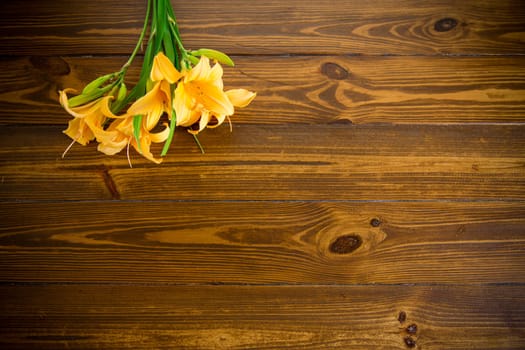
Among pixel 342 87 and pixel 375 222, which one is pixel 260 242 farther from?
pixel 342 87

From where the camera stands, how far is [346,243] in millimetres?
897

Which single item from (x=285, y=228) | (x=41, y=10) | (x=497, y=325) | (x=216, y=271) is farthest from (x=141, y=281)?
(x=497, y=325)

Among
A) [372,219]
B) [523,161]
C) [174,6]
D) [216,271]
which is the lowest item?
[216,271]

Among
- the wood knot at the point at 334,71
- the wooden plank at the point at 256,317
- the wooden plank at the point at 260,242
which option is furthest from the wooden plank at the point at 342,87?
the wooden plank at the point at 256,317

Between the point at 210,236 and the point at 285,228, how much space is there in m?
0.14

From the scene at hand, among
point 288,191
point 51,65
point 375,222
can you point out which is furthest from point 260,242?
point 51,65

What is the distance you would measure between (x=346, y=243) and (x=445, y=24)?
457 millimetres

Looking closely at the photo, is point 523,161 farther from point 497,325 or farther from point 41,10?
point 41,10

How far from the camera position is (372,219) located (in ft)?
2.93

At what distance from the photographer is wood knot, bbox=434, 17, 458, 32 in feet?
2.93

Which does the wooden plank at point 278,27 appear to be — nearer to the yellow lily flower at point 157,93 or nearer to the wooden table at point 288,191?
the wooden table at point 288,191

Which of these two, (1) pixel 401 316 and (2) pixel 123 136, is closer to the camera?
(2) pixel 123 136

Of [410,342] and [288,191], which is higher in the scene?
[288,191]

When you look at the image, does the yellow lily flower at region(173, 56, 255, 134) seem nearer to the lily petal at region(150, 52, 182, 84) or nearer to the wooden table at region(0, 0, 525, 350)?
the lily petal at region(150, 52, 182, 84)
